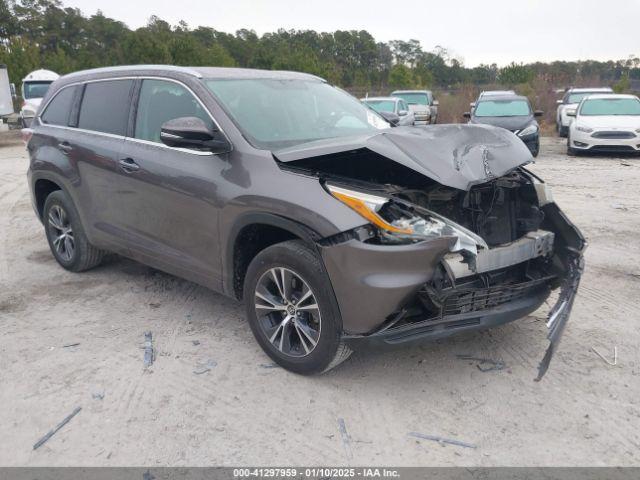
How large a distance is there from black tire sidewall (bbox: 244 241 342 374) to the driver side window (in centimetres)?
121

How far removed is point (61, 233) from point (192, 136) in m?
2.70

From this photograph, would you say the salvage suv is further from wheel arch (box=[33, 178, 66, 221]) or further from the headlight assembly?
the headlight assembly

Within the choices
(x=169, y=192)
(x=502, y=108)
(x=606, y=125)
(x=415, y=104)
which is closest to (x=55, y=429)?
(x=169, y=192)

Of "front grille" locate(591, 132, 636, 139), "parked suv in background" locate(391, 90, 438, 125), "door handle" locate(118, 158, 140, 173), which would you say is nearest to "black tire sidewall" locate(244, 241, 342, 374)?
"door handle" locate(118, 158, 140, 173)

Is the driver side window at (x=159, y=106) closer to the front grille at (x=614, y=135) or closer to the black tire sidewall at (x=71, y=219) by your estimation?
the black tire sidewall at (x=71, y=219)

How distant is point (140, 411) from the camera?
128 inches

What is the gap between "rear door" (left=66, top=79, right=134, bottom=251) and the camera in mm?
4648

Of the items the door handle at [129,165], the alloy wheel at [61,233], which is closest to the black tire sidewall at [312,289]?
the door handle at [129,165]

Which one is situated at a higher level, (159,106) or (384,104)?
(159,106)

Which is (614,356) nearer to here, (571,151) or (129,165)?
(129,165)

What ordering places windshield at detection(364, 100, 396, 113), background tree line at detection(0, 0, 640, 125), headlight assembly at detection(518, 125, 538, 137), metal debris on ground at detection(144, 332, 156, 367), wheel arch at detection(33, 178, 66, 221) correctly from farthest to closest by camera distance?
1. background tree line at detection(0, 0, 640, 125)
2. windshield at detection(364, 100, 396, 113)
3. headlight assembly at detection(518, 125, 538, 137)
4. wheel arch at detection(33, 178, 66, 221)
5. metal debris on ground at detection(144, 332, 156, 367)

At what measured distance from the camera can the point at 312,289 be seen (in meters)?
3.29

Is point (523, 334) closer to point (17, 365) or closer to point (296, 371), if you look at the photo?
point (296, 371)

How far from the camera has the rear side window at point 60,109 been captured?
533 cm
